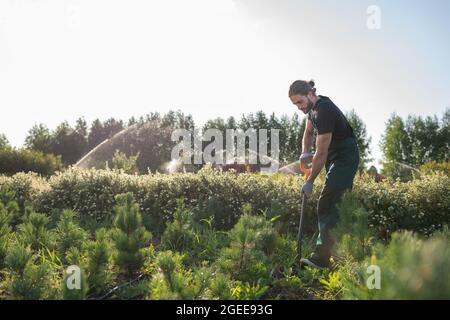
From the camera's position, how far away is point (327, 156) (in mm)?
4730

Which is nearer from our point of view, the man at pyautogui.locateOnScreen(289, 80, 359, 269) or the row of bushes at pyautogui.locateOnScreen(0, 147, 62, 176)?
the man at pyautogui.locateOnScreen(289, 80, 359, 269)

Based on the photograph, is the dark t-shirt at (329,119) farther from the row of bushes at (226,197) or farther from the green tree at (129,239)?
the green tree at (129,239)

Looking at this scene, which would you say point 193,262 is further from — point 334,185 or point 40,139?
point 40,139

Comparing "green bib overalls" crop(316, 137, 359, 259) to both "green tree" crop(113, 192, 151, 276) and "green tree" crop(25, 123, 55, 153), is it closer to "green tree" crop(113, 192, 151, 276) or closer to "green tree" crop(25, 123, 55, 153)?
"green tree" crop(113, 192, 151, 276)

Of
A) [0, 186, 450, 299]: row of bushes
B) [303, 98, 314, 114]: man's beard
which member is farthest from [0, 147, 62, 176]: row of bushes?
[303, 98, 314, 114]: man's beard

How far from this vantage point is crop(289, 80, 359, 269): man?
14.2 feet

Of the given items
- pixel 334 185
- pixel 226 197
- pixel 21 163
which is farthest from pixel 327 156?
pixel 21 163

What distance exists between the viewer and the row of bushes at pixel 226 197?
6195 millimetres

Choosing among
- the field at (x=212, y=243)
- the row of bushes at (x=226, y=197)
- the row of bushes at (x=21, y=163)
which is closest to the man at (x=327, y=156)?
the field at (x=212, y=243)

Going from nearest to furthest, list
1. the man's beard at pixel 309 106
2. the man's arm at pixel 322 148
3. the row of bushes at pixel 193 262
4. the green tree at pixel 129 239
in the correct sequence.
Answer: the row of bushes at pixel 193 262 → the green tree at pixel 129 239 → the man's arm at pixel 322 148 → the man's beard at pixel 309 106

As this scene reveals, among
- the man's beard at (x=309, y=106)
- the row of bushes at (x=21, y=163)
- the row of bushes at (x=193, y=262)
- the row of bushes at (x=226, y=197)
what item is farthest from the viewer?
the row of bushes at (x=21, y=163)

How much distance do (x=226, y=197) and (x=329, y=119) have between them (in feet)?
10.3
